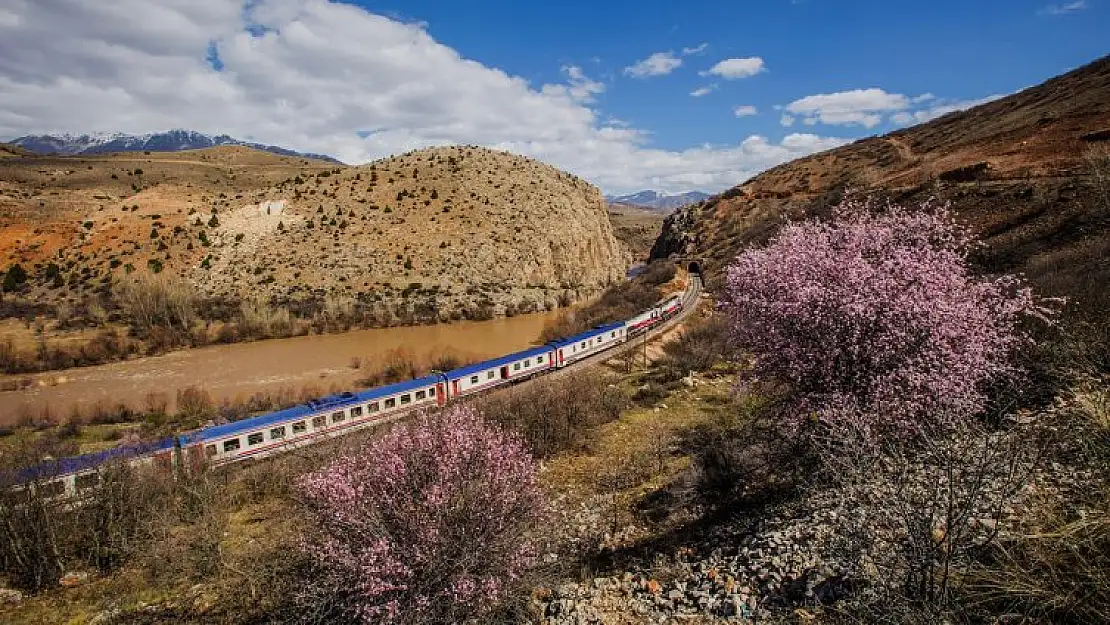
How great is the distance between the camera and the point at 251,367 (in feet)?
123

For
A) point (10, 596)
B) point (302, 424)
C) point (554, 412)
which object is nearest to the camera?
point (10, 596)

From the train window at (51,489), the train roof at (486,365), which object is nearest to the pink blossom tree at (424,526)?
the train window at (51,489)

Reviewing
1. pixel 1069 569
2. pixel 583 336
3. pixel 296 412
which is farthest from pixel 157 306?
pixel 1069 569

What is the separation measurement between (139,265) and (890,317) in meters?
66.0

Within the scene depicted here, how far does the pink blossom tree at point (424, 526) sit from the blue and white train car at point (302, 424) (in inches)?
492

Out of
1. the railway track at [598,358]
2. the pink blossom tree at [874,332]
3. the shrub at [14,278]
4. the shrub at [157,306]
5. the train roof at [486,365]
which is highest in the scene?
the shrub at [14,278]

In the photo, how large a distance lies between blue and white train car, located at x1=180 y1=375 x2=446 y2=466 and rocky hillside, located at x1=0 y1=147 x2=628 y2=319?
27828mm

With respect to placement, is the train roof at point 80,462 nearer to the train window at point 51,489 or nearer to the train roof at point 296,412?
the train window at point 51,489

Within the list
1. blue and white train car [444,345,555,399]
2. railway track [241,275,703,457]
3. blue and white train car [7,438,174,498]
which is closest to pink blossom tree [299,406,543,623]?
blue and white train car [7,438,174,498]

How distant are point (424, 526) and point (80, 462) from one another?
14868 mm

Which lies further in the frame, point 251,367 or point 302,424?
point 251,367

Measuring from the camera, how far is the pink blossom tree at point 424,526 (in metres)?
6.88

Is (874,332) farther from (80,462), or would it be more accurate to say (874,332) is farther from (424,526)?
(80,462)

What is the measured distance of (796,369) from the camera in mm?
9227
